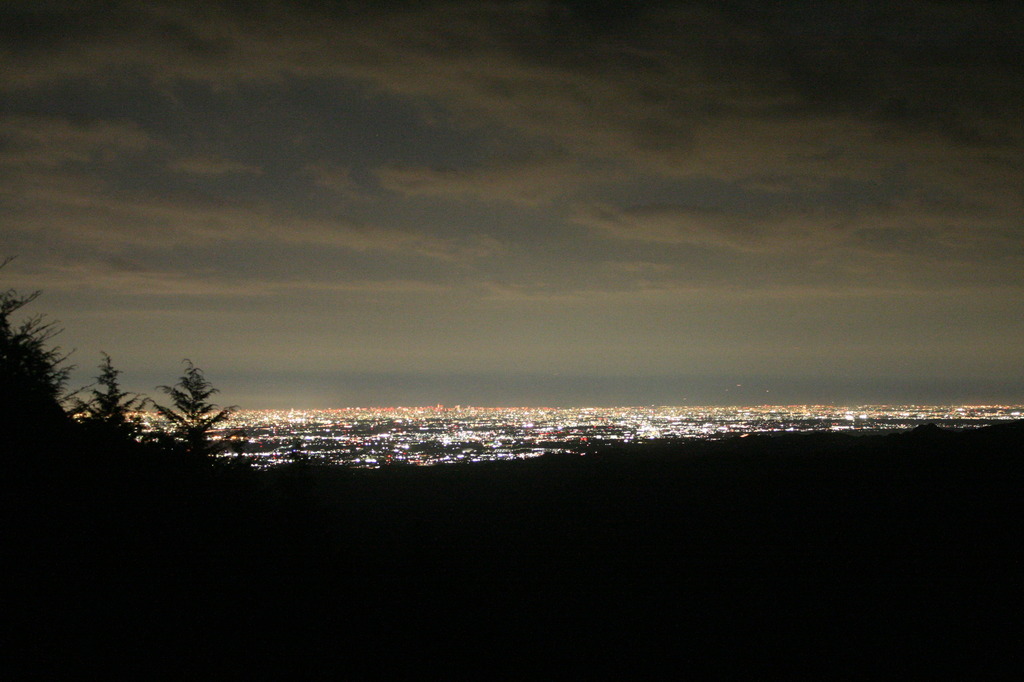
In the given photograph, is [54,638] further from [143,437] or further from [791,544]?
[791,544]

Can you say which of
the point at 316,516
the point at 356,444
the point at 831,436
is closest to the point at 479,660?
the point at 316,516

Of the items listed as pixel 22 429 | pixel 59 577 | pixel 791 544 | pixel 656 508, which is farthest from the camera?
pixel 656 508

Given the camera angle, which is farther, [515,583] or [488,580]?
[488,580]

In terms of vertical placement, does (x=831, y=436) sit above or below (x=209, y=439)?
below

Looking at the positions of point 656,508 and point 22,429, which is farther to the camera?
point 656,508
